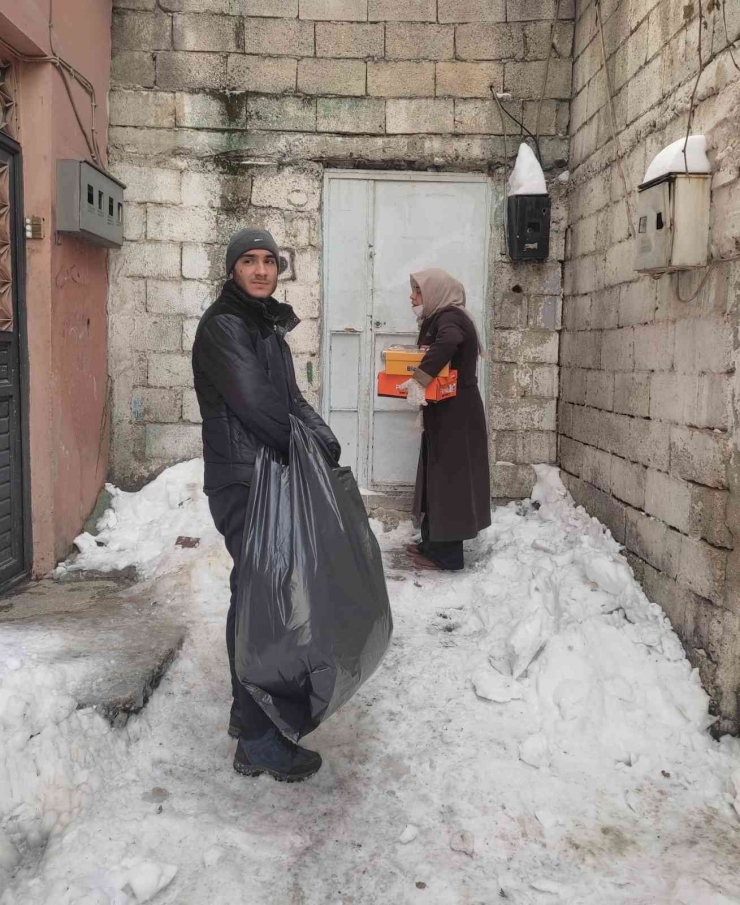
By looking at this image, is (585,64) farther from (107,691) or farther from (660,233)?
(107,691)

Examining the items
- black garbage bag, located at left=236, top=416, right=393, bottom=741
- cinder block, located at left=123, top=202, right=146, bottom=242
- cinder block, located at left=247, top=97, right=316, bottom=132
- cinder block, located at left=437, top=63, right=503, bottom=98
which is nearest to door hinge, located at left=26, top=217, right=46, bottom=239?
cinder block, located at left=123, top=202, right=146, bottom=242

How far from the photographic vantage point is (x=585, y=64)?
15.8ft

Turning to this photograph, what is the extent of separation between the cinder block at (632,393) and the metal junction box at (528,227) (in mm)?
1364

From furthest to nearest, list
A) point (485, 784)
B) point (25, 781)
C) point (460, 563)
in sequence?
point (460, 563), point (485, 784), point (25, 781)

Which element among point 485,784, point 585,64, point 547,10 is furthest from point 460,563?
point 547,10

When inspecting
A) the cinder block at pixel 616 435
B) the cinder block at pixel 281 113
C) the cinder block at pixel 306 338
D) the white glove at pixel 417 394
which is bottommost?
the cinder block at pixel 616 435

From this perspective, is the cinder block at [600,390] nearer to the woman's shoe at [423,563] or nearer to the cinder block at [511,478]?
the cinder block at [511,478]

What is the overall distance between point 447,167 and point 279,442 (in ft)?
11.4

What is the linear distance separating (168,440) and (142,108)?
2.24 m

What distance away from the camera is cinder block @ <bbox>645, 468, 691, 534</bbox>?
323 centimetres

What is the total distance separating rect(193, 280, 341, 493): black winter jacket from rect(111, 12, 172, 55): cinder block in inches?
135

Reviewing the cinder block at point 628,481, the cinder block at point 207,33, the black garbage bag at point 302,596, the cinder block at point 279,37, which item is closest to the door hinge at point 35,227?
the cinder block at point 207,33

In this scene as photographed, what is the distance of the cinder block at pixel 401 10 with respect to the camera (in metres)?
5.09

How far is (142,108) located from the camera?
5129 mm
